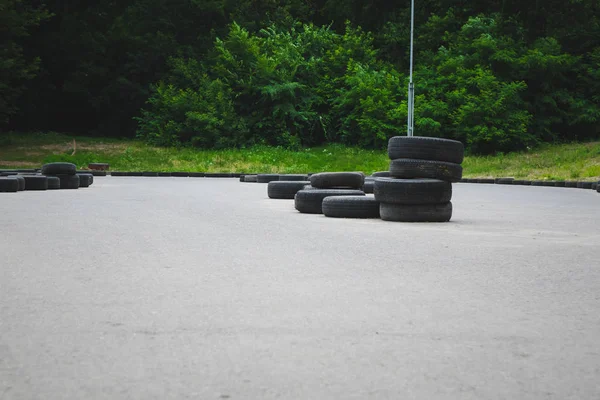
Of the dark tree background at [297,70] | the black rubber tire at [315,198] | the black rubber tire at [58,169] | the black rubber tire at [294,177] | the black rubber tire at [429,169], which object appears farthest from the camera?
the dark tree background at [297,70]

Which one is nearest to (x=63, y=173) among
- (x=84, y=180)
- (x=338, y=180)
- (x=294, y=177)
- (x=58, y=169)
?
(x=58, y=169)

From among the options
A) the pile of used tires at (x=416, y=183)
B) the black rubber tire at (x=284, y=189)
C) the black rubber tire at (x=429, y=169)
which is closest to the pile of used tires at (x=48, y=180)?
the black rubber tire at (x=284, y=189)

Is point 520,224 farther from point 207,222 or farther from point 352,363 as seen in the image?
point 352,363

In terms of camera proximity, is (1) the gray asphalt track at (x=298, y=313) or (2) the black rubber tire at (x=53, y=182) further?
(2) the black rubber tire at (x=53, y=182)

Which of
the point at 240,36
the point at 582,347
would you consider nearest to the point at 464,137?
the point at 240,36

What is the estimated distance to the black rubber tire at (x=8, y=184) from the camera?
18.1m

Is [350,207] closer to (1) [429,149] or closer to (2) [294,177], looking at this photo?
(1) [429,149]

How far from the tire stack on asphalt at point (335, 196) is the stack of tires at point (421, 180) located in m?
0.62

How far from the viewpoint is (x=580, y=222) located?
1137 cm

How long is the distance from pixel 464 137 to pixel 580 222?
26.1 meters

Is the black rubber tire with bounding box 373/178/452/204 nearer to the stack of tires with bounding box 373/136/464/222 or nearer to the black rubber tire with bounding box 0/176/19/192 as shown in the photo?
the stack of tires with bounding box 373/136/464/222

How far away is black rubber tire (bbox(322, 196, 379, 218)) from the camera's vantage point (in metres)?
11.7

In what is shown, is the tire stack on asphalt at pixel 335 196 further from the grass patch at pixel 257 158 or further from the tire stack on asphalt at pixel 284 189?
the grass patch at pixel 257 158

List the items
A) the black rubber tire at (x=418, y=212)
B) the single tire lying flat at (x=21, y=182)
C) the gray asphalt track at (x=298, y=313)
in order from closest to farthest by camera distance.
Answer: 1. the gray asphalt track at (x=298, y=313)
2. the black rubber tire at (x=418, y=212)
3. the single tire lying flat at (x=21, y=182)
